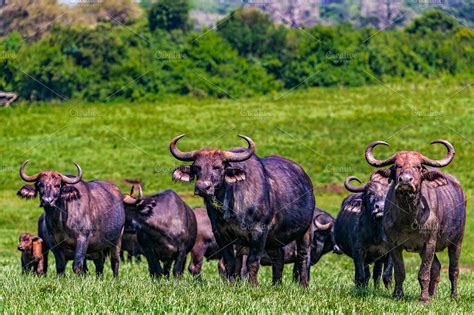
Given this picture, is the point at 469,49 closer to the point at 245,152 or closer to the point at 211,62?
the point at 211,62

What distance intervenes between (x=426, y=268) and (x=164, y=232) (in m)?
5.89

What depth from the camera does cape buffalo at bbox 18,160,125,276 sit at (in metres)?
18.3

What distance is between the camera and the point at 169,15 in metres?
81.3

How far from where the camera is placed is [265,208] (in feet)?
55.0

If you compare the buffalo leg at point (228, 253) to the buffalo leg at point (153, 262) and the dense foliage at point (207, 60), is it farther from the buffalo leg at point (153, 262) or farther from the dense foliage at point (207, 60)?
the dense foliage at point (207, 60)

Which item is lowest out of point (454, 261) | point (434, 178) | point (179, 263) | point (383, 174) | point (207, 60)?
point (207, 60)

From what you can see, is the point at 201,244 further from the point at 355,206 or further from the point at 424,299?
the point at 424,299

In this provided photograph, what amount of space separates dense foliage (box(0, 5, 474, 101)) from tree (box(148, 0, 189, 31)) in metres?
0.10

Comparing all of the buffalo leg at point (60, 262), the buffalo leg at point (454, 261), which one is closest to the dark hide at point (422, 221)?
the buffalo leg at point (454, 261)

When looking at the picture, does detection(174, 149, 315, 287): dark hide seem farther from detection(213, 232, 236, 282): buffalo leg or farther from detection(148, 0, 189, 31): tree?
detection(148, 0, 189, 31): tree

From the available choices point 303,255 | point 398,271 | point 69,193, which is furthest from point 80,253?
point 398,271

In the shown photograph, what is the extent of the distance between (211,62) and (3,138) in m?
14.3

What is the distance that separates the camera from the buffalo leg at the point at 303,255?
60.4 ft

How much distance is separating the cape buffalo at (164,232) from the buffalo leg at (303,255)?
7.04ft
